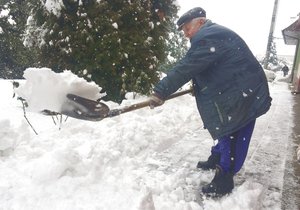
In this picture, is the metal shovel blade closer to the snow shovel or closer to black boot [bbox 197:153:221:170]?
the snow shovel

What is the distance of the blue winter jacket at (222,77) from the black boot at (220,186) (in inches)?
15.0

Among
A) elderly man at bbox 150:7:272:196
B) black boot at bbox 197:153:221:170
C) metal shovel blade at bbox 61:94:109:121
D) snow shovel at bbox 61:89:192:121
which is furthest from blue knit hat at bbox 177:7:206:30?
black boot at bbox 197:153:221:170

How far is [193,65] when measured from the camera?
2.76 metres

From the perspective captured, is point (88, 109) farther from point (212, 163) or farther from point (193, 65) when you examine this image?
point (212, 163)

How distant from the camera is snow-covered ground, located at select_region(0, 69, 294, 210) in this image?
2664 mm

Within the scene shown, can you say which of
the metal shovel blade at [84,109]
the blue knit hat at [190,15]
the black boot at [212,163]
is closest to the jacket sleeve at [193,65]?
the blue knit hat at [190,15]

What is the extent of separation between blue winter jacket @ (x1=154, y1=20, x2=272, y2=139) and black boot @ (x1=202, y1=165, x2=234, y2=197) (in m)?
0.38

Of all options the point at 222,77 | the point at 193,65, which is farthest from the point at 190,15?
the point at 222,77

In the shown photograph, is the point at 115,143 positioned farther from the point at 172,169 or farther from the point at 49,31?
the point at 49,31

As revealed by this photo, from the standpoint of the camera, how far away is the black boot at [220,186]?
9.59 feet

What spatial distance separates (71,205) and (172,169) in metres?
1.26

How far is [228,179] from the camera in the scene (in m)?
2.98

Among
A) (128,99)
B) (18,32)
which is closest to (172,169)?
(128,99)

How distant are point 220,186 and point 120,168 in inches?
38.7
